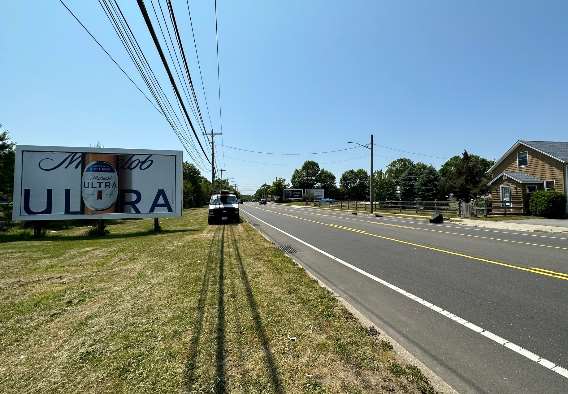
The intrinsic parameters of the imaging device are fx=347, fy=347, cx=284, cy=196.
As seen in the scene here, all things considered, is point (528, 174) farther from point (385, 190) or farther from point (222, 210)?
point (385, 190)

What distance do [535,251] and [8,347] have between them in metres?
13.3

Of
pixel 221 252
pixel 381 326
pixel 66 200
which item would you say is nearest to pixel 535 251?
pixel 381 326

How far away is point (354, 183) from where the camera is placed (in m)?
146

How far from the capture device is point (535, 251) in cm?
1112

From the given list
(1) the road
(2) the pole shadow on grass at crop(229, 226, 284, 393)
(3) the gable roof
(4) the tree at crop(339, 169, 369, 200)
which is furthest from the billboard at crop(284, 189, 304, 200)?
(2) the pole shadow on grass at crop(229, 226, 284, 393)

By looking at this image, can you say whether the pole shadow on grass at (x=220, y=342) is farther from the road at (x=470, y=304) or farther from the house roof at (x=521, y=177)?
the house roof at (x=521, y=177)

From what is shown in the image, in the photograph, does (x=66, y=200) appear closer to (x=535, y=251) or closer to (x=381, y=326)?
(x=381, y=326)

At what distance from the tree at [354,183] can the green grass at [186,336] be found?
13722 cm

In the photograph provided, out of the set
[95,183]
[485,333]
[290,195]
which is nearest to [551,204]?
[485,333]

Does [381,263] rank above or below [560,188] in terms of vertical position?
below

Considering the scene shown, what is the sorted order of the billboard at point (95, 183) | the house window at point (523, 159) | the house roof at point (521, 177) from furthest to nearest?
1. the house window at point (523, 159)
2. the house roof at point (521, 177)
3. the billboard at point (95, 183)

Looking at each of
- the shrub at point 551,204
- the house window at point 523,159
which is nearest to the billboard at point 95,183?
the shrub at point 551,204

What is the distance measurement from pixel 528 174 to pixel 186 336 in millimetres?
37745

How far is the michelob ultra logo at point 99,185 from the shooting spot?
1448 centimetres
